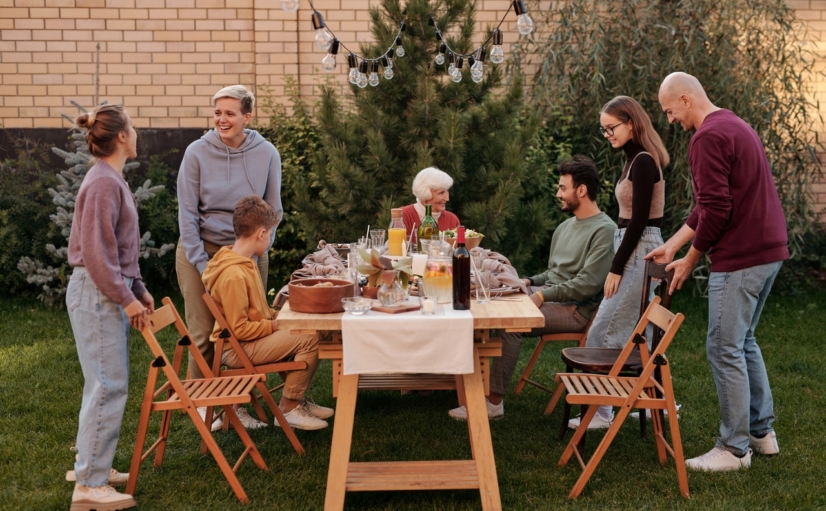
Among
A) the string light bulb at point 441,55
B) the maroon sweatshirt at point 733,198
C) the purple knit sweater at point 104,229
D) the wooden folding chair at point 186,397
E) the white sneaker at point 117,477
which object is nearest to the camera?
the purple knit sweater at point 104,229

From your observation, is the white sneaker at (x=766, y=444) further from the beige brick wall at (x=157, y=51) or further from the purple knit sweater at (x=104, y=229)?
the beige brick wall at (x=157, y=51)

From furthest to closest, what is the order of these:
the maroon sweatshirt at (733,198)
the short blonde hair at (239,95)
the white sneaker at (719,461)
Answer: the short blonde hair at (239,95) → the white sneaker at (719,461) → the maroon sweatshirt at (733,198)

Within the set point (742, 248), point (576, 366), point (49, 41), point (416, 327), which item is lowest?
point (576, 366)

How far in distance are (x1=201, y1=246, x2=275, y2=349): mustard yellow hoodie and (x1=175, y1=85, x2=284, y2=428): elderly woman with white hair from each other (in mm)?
408

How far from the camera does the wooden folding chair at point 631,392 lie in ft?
11.8

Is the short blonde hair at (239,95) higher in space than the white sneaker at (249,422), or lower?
higher

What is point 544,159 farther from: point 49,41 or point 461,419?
point 49,41

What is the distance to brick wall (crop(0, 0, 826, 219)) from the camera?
28.7 feet

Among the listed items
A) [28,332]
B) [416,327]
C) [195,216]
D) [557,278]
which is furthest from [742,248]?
[28,332]

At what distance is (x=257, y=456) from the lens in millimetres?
3904

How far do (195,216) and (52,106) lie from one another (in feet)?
17.3

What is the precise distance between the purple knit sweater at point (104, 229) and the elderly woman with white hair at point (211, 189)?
1026 millimetres

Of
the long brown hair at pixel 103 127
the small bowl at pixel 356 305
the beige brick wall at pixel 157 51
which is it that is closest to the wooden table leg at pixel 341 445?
the small bowl at pixel 356 305

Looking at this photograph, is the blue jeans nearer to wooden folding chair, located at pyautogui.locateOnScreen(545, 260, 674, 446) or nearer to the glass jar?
wooden folding chair, located at pyautogui.locateOnScreen(545, 260, 674, 446)
